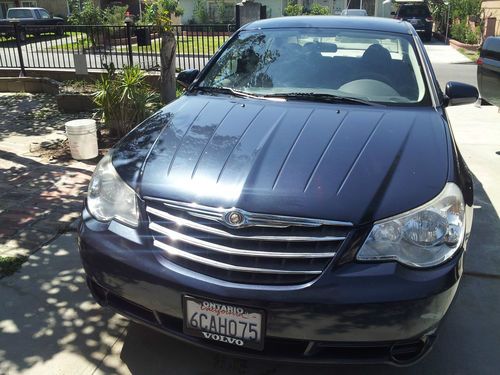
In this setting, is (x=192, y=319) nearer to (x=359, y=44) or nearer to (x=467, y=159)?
(x=359, y=44)

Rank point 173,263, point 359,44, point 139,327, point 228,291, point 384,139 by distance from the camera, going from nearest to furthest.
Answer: point 228,291 < point 173,263 < point 384,139 < point 139,327 < point 359,44

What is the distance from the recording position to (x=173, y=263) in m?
2.15

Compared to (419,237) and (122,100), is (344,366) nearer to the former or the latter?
(419,237)

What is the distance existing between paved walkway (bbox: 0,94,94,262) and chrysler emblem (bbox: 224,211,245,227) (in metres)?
2.19

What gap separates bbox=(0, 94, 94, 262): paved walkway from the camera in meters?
3.90

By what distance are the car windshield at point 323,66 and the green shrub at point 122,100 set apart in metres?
2.68

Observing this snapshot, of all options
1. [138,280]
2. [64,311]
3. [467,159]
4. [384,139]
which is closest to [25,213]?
[64,311]

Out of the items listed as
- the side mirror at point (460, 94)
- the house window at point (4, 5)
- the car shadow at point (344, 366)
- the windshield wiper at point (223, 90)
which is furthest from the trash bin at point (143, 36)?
the house window at point (4, 5)

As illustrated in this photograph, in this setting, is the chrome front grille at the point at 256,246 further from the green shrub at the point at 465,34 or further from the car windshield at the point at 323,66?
the green shrub at the point at 465,34

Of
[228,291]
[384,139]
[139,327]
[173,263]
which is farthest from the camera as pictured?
[139,327]

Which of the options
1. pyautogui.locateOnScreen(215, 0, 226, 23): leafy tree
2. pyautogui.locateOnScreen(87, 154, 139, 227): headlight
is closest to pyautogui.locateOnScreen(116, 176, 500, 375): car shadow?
pyautogui.locateOnScreen(87, 154, 139, 227): headlight

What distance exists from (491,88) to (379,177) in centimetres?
431

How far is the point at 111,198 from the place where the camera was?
8.03ft

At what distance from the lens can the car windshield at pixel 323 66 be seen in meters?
3.33
